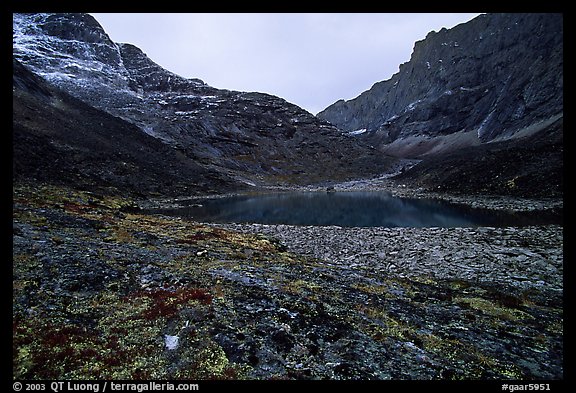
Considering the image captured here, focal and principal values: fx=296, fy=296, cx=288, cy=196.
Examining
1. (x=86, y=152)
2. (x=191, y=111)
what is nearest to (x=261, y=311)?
(x=86, y=152)

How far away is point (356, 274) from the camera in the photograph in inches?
715

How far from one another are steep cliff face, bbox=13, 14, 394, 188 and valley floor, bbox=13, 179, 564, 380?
88.9m

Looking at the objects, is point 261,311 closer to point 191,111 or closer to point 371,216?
point 371,216

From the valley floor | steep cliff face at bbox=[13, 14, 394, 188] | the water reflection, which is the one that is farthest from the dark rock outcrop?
the valley floor

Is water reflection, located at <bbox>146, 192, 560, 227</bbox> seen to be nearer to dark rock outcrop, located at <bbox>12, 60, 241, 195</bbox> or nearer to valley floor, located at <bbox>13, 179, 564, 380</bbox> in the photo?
valley floor, located at <bbox>13, 179, 564, 380</bbox>

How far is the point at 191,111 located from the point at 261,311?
6005 inches

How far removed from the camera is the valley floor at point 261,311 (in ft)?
26.4

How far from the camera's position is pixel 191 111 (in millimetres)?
148250

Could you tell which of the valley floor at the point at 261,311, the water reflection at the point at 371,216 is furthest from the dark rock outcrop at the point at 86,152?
the valley floor at the point at 261,311

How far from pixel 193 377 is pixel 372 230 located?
2919cm

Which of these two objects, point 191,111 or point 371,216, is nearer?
point 371,216

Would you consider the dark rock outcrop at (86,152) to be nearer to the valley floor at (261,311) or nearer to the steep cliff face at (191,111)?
the steep cliff face at (191,111)

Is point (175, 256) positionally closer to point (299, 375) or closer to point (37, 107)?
point (299, 375)

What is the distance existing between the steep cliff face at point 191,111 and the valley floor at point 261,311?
8889 centimetres
